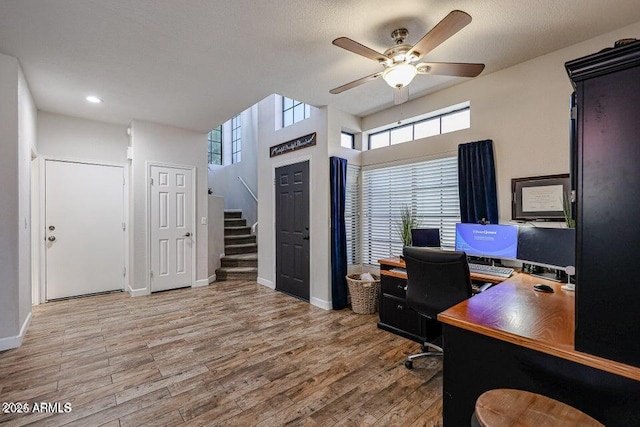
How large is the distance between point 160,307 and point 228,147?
16.1 feet

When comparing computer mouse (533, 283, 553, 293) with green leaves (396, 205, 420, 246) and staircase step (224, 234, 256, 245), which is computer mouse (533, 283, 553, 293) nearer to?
green leaves (396, 205, 420, 246)

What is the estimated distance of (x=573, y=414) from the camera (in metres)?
0.95

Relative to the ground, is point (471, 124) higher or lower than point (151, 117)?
lower

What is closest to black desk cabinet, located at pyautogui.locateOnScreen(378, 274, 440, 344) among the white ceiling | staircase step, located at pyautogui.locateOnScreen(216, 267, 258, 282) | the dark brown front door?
the dark brown front door

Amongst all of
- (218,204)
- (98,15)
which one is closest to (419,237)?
(98,15)

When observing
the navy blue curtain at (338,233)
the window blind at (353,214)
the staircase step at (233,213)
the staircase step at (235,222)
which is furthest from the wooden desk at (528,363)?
the staircase step at (233,213)

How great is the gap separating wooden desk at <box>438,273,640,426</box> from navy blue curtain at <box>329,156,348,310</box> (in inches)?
84.6

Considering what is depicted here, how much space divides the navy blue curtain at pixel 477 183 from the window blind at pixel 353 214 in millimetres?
1455

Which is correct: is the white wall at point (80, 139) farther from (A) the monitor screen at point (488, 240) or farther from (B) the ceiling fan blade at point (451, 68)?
(A) the monitor screen at point (488, 240)

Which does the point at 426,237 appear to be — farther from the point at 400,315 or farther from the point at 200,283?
the point at 200,283

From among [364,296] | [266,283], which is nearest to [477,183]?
[364,296]

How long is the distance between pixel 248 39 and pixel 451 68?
5.21 feet

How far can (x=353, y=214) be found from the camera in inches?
162

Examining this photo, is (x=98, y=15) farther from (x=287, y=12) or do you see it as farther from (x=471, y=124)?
(x=471, y=124)
